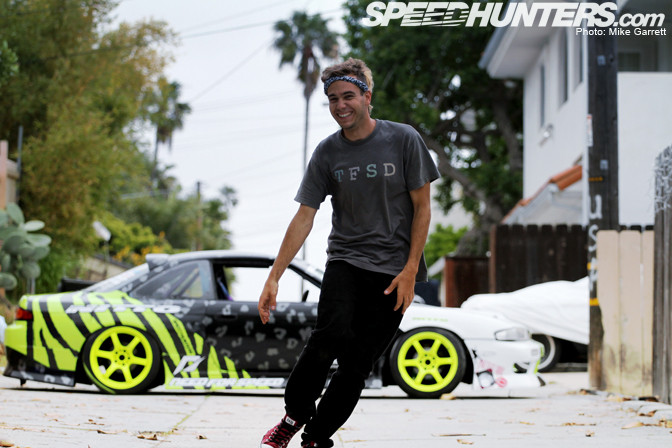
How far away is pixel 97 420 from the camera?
6.43 meters

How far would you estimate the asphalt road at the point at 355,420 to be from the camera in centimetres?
560

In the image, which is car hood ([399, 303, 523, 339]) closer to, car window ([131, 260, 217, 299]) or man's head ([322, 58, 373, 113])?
car window ([131, 260, 217, 299])

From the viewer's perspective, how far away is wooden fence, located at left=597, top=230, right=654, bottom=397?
8844 millimetres

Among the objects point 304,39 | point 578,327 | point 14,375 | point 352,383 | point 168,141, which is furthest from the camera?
point 168,141

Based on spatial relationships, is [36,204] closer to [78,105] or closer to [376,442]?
[78,105]

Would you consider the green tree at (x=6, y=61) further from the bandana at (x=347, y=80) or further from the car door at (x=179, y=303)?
the bandana at (x=347, y=80)

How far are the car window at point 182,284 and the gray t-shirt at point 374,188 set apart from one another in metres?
4.95

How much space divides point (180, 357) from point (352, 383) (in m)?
4.75

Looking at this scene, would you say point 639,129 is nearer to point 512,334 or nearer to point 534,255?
point 534,255

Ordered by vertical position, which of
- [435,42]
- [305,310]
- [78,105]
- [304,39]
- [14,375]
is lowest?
[14,375]

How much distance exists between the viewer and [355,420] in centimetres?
709

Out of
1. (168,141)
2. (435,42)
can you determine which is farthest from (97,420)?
(168,141)

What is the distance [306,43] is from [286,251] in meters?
45.9

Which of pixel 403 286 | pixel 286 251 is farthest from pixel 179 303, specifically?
pixel 403 286
